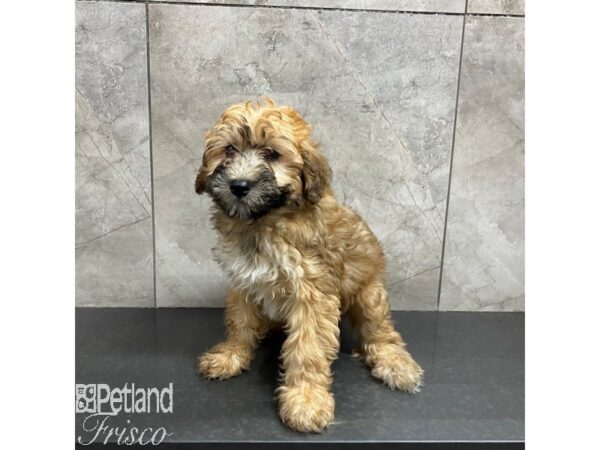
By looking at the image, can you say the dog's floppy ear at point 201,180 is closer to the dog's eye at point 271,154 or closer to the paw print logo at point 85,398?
the dog's eye at point 271,154

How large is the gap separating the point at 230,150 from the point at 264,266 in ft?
1.47

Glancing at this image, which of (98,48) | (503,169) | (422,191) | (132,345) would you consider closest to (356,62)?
(422,191)

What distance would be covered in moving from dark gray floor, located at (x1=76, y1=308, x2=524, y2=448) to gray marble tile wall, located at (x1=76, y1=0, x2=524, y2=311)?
0.25 m

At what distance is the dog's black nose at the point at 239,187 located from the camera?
167cm

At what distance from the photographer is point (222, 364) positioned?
2133mm

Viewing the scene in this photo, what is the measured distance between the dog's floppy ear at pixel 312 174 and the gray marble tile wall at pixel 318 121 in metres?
0.81

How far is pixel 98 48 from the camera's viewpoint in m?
2.49

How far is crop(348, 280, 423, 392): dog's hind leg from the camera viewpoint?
2.09m

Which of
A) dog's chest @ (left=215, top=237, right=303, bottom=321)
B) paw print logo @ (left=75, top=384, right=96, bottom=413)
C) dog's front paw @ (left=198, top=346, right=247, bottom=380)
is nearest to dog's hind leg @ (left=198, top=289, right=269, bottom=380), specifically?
dog's front paw @ (left=198, top=346, right=247, bottom=380)

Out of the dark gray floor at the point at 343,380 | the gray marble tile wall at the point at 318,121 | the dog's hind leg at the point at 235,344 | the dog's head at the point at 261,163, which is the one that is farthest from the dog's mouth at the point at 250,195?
the gray marble tile wall at the point at 318,121

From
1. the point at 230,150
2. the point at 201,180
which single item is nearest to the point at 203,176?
the point at 201,180

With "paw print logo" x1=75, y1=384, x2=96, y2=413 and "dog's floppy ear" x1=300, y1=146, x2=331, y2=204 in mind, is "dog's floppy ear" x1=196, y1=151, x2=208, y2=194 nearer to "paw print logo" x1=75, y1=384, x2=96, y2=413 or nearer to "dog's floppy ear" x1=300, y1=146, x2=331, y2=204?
"dog's floppy ear" x1=300, y1=146, x2=331, y2=204

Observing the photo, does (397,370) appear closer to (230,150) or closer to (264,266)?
(264,266)

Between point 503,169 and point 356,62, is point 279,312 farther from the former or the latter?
point 503,169
